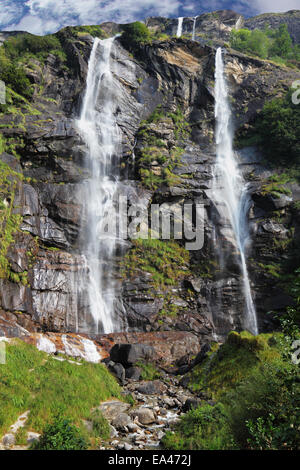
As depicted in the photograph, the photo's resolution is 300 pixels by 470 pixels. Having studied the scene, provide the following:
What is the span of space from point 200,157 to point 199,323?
14.4 meters

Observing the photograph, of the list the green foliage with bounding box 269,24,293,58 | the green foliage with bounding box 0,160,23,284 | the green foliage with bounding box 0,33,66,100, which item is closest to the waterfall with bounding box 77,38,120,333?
the green foliage with bounding box 0,160,23,284

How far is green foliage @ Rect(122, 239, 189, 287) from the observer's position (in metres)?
20.6

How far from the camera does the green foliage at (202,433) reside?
19.1 ft

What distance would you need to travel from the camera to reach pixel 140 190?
76.3 feet

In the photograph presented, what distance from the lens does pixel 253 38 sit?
43.0m

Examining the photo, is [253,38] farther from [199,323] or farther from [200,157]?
[199,323]

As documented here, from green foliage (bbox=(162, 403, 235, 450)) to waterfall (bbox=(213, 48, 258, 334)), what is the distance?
542 inches

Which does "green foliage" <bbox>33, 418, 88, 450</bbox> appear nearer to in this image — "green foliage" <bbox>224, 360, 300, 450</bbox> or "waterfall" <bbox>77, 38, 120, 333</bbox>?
"green foliage" <bbox>224, 360, 300, 450</bbox>

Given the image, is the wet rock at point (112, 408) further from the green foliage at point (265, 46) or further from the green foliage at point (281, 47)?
the green foliage at point (281, 47)

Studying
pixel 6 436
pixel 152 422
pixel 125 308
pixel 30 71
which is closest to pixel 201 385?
pixel 152 422

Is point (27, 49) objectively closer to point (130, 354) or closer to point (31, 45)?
point (31, 45)

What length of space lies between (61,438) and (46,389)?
2.59 meters

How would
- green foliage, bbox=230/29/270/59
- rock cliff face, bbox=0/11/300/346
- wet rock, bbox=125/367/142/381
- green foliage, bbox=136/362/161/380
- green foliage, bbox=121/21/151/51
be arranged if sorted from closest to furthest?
1. wet rock, bbox=125/367/142/381
2. green foliage, bbox=136/362/161/380
3. rock cliff face, bbox=0/11/300/346
4. green foliage, bbox=121/21/151/51
5. green foliage, bbox=230/29/270/59

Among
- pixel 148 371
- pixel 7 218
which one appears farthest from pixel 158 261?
pixel 7 218
